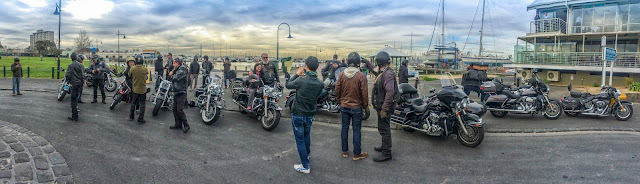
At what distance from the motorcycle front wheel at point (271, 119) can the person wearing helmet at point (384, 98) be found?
240cm

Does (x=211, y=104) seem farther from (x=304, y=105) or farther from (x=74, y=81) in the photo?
(x=304, y=105)

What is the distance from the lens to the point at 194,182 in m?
4.55

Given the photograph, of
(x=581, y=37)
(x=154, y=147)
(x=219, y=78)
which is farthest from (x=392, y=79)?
(x=581, y=37)

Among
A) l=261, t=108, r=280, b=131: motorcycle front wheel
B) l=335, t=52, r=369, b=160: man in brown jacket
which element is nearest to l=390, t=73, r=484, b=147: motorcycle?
l=335, t=52, r=369, b=160: man in brown jacket

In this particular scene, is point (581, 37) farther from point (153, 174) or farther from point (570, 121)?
point (153, 174)

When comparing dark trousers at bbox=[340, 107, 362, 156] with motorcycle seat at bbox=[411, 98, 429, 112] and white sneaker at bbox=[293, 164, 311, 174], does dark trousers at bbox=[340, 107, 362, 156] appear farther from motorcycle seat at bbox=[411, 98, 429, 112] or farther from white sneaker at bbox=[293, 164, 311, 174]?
motorcycle seat at bbox=[411, 98, 429, 112]

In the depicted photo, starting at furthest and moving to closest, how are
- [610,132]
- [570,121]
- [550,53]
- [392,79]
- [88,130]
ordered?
[550,53], [570,121], [610,132], [88,130], [392,79]

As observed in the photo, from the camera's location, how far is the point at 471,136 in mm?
6160

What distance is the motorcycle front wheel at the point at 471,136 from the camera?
19.7 ft

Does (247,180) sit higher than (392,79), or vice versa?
(392,79)

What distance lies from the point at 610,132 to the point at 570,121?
1124 millimetres

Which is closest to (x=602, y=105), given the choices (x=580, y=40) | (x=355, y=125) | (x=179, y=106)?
(x=355, y=125)

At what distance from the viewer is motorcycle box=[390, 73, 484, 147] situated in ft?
20.0

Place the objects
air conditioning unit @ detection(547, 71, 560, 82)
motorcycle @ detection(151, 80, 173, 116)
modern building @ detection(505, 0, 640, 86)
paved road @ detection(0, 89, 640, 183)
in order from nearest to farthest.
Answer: paved road @ detection(0, 89, 640, 183) < motorcycle @ detection(151, 80, 173, 116) < modern building @ detection(505, 0, 640, 86) < air conditioning unit @ detection(547, 71, 560, 82)
